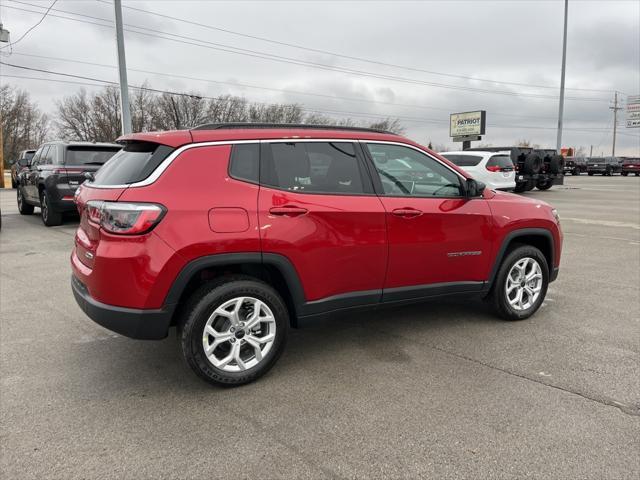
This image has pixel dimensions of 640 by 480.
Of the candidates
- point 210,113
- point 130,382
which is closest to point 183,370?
point 130,382

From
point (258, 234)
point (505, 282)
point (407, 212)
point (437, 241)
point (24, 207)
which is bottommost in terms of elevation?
point (505, 282)

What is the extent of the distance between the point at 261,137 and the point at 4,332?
2.98 m

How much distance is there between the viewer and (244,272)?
338 centimetres

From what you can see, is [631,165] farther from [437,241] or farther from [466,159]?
[437,241]

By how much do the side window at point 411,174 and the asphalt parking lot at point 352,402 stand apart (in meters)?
1.25

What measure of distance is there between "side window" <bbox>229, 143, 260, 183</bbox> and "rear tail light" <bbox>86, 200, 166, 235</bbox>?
1.80ft

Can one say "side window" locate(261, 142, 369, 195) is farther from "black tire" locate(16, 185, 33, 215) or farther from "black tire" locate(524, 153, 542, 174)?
"black tire" locate(524, 153, 542, 174)

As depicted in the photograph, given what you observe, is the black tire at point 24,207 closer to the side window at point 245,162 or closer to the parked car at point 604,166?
the side window at point 245,162

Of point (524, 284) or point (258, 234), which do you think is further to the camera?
point (524, 284)

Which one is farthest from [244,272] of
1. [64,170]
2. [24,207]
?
[24,207]

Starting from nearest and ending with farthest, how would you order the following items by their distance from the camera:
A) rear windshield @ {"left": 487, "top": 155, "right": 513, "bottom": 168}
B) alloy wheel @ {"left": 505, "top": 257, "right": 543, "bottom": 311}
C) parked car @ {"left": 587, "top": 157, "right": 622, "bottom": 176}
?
alloy wheel @ {"left": 505, "top": 257, "right": 543, "bottom": 311} < rear windshield @ {"left": 487, "top": 155, "right": 513, "bottom": 168} < parked car @ {"left": 587, "top": 157, "right": 622, "bottom": 176}

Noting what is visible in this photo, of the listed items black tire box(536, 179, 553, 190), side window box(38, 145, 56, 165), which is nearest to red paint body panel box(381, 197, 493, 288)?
side window box(38, 145, 56, 165)

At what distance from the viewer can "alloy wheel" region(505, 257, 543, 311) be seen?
4.50m

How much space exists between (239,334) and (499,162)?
50.1ft
